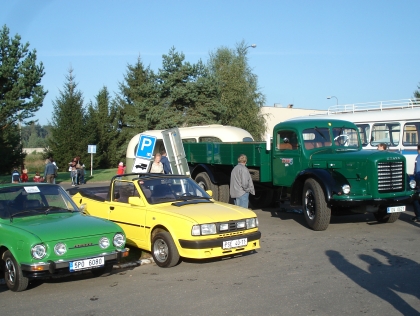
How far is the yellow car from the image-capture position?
795 cm

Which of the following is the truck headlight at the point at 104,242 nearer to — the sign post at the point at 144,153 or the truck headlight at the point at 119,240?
the truck headlight at the point at 119,240

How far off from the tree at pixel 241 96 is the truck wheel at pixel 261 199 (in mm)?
23322

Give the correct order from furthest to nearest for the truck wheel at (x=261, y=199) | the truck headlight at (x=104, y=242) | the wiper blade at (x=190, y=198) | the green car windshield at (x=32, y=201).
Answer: the truck wheel at (x=261, y=199), the wiper blade at (x=190, y=198), the green car windshield at (x=32, y=201), the truck headlight at (x=104, y=242)

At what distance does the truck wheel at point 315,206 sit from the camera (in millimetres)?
11180

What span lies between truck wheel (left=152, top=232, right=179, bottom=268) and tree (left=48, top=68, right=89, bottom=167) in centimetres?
4978

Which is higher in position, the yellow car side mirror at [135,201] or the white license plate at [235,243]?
the yellow car side mirror at [135,201]

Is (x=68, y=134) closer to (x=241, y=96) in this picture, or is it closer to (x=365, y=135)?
(x=241, y=96)

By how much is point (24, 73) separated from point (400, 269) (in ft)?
99.2

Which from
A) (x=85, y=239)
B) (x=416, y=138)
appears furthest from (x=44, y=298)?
(x=416, y=138)

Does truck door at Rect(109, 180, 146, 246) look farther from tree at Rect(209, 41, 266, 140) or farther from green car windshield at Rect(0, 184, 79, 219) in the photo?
tree at Rect(209, 41, 266, 140)

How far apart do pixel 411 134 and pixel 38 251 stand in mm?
12278

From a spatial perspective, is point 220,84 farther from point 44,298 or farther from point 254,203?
point 44,298


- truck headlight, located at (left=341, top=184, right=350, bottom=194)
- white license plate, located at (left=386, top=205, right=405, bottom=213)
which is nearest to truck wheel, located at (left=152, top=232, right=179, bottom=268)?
truck headlight, located at (left=341, top=184, right=350, bottom=194)

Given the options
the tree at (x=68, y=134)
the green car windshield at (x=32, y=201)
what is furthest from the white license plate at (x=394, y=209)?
the tree at (x=68, y=134)
